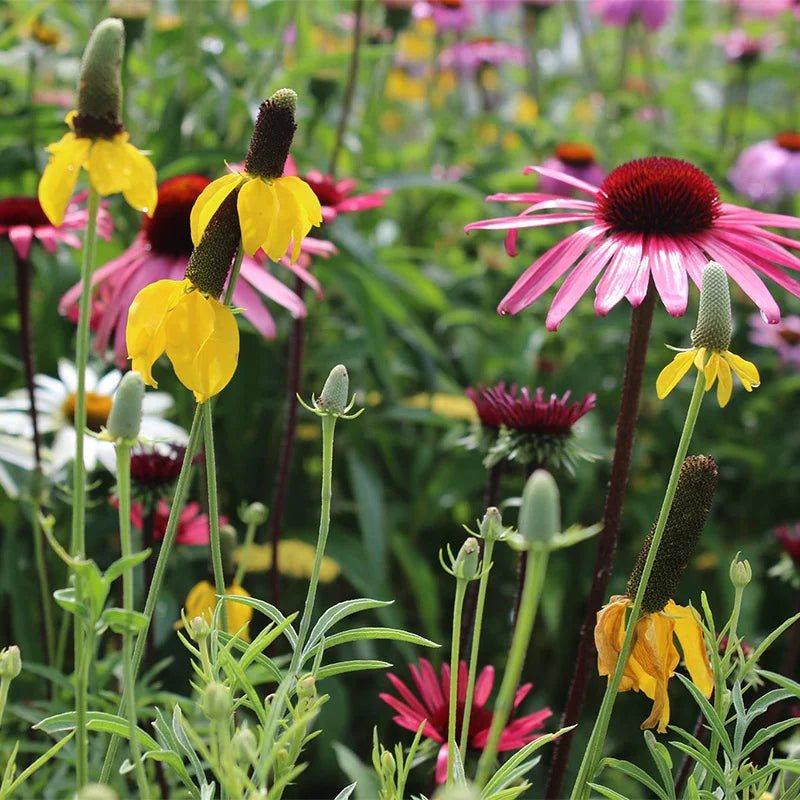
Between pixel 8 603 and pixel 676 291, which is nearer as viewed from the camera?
pixel 676 291

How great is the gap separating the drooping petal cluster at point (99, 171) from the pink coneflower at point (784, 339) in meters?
1.34

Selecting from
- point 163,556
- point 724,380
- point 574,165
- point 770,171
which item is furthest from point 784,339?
point 163,556

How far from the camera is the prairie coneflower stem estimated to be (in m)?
→ 0.70

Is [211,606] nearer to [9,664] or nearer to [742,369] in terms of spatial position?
[9,664]

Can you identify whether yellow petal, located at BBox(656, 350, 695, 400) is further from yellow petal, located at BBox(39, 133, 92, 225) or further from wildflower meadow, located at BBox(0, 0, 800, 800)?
yellow petal, located at BBox(39, 133, 92, 225)

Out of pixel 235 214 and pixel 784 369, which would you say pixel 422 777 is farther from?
pixel 784 369

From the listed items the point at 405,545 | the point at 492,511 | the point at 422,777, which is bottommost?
the point at 422,777

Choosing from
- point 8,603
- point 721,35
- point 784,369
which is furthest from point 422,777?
point 721,35

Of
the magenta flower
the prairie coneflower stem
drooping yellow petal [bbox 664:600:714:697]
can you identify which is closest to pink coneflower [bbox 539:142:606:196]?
the magenta flower

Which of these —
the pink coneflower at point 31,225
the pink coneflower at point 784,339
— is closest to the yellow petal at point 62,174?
the pink coneflower at point 31,225

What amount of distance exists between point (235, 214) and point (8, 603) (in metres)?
0.77

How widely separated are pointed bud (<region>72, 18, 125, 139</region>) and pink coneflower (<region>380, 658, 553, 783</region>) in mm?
365

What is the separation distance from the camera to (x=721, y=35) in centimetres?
246

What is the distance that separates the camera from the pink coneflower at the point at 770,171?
196cm
